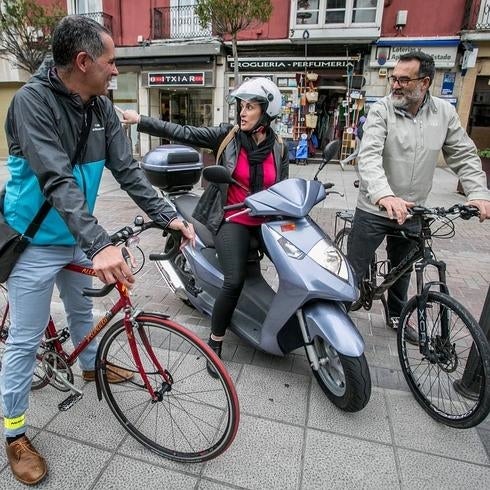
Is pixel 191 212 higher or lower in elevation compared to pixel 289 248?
lower

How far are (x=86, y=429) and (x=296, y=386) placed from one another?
1262 mm

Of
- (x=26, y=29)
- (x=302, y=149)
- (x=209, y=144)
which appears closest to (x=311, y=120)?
(x=302, y=149)

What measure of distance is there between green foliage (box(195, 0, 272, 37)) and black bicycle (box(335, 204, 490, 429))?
8025 millimetres

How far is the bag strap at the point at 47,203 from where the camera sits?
1.73m

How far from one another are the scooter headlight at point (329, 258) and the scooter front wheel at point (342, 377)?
15.9 inches

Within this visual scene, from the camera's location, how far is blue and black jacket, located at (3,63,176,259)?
1528 millimetres

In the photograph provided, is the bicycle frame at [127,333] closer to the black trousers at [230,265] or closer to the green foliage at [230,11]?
the black trousers at [230,265]

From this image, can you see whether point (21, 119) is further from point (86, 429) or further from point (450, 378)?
point (450, 378)

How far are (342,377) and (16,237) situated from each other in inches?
73.1

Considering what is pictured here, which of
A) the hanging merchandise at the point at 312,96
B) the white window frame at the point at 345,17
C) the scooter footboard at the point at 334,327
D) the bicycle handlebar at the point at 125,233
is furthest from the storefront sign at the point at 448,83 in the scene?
the bicycle handlebar at the point at 125,233

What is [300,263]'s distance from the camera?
7.47 ft

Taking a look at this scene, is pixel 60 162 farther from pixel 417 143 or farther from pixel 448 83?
pixel 448 83

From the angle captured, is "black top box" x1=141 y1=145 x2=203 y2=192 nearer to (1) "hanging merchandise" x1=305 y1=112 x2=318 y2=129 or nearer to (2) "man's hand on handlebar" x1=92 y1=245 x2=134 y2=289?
(2) "man's hand on handlebar" x1=92 y1=245 x2=134 y2=289

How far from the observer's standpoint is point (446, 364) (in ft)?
7.75
